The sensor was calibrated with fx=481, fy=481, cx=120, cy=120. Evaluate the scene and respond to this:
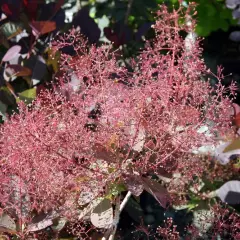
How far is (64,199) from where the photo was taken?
1257mm

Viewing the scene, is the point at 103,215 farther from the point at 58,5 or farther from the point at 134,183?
the point at 58,5

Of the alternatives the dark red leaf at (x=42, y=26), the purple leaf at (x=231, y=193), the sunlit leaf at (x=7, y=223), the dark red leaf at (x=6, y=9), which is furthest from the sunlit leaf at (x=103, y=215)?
the dark red leaf at (x=6, y=9)

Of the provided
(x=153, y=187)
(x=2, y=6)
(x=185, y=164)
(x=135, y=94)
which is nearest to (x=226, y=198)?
(x=185, y=164)

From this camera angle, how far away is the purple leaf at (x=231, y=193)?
1.44 m

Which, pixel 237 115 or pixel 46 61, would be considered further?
pixel 46 61

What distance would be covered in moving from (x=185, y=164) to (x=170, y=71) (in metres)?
0.26

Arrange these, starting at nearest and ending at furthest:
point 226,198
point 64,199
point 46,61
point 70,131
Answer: point 70,131
point 64,199
point 226,198
point 46,61

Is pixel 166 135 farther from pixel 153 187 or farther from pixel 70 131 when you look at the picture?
pixel 70 131

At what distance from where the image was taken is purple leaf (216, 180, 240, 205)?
1439mm

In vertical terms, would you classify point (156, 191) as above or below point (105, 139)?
below

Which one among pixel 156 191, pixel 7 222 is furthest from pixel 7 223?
pixel 156 191

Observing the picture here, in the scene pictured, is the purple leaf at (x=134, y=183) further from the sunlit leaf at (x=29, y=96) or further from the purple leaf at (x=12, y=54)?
the purple leaf at (x=12, y=54)

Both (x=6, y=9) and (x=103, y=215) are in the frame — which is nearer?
(x=103, y=215)

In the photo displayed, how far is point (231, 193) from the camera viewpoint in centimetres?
145
